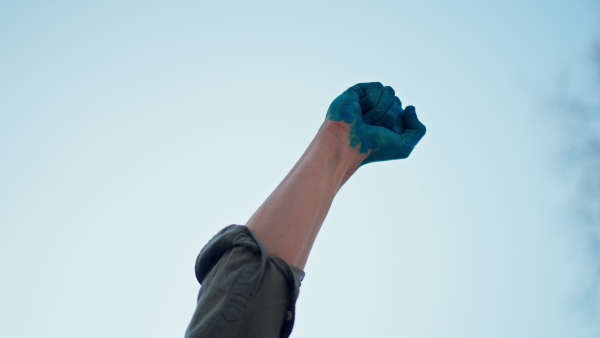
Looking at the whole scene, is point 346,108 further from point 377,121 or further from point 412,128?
point 412,128

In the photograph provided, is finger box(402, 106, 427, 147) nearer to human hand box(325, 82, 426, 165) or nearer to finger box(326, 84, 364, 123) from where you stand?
human hand box(325, 82, 426, 165)

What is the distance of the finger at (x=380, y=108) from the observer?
164 inches

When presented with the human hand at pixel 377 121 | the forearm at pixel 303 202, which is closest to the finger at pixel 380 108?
the human hand at pixel 377 121

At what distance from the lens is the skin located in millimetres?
2654

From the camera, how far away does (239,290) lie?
222 centimetres

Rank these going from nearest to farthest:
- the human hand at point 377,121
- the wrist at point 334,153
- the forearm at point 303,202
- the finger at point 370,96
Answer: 1. the forearm at point 303,202
2. the wrist at point 334,153
3. the human hand at point 377,121
4. the finger at point 370,96

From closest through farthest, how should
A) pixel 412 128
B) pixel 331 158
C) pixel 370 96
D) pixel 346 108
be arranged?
1. pixel 331 158
2. pixel 346 108
3. pixel 370 96
4. pixel 412 128

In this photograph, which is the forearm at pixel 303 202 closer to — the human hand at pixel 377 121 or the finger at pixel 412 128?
the human hand at pixel 377 121

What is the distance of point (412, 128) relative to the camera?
429 cm

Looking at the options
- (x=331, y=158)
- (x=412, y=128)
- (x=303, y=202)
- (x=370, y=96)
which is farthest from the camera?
(x=412, y=128)

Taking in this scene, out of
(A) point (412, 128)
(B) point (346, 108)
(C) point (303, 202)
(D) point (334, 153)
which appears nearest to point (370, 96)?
(B) point (346, 108)

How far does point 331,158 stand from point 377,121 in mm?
965

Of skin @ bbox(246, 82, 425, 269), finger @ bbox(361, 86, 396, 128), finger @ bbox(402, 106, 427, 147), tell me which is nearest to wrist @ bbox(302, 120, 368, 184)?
skin @ bbox(246, 82, 425, 269)

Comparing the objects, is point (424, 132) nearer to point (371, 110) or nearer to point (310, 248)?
point (371, 110)
